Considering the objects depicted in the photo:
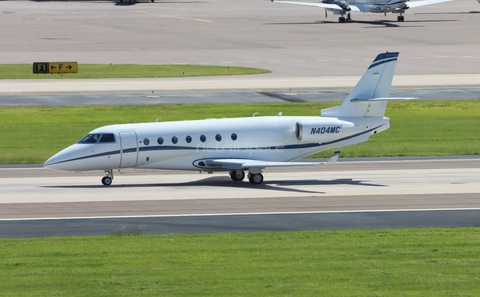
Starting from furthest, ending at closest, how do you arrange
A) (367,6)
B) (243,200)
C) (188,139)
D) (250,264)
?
(367,6)
(188,139)
(243,200)
(250,264)

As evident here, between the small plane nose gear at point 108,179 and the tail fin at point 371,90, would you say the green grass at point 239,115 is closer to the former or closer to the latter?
the tail fin at point 371,90

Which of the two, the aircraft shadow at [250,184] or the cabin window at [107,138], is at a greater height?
the cabin window at [107,138]

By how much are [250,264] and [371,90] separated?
778 inches

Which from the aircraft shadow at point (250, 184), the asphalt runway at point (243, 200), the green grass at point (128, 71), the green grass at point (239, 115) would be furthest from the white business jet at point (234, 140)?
the green grass at point (128, 71)

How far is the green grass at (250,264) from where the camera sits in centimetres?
2127

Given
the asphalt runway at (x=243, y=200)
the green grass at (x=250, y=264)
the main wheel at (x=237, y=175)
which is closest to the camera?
the green grass at (x=250, y=264)

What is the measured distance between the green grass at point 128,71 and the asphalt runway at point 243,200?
38305 mm

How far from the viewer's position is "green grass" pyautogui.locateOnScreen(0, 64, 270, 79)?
8144 cm

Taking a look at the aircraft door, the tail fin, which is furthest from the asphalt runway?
the tail fin

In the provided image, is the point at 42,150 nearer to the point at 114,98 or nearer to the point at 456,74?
the point at 114,98

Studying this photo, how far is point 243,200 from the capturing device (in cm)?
3562

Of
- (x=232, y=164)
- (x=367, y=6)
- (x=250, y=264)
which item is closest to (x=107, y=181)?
(x=232, y=164)

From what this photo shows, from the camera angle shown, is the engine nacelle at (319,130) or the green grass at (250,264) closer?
the green grass at (250,264)

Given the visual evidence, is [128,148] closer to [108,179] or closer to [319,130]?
[108,179]
